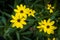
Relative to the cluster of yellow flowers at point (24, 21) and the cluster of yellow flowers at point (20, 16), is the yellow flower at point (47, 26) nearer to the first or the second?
the cluster of yellow flowers at point (24, 21)

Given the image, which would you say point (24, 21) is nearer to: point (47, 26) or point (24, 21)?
point (24, 21)

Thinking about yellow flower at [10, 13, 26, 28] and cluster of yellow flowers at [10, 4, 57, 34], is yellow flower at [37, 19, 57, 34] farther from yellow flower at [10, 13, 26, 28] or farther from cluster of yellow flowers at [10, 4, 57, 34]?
yellow flower at [10, 13, 26, 28]

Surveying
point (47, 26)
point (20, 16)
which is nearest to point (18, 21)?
point (20, 16)

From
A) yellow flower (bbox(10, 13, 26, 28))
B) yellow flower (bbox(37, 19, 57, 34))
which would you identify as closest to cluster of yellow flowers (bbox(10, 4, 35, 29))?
yellow flower (bbox(10, 13, 26, 28))

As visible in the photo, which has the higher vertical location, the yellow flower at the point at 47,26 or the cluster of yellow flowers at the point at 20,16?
the cluster of yellow flowers at the point at 20,16

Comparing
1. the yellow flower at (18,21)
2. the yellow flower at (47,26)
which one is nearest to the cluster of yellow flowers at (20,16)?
the yellow flower at (18,21)
